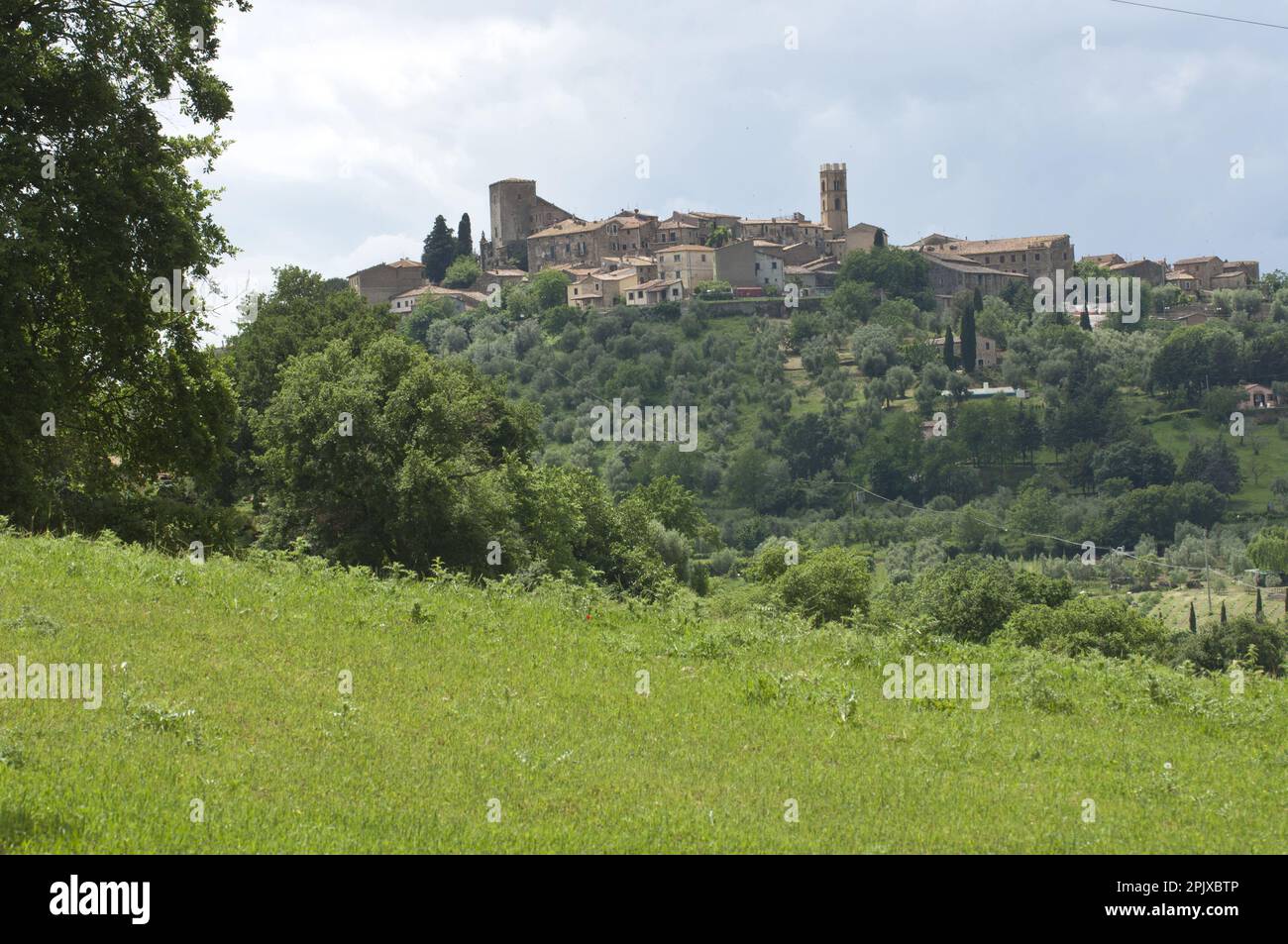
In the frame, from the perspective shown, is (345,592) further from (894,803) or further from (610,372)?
(610,372)

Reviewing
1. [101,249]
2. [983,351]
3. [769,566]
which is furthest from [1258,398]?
[101,249]

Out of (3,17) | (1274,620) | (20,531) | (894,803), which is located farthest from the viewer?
(1274,620)

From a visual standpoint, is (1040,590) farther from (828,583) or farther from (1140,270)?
(1140,270)

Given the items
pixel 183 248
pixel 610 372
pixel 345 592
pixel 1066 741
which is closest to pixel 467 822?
pixel 1066 741

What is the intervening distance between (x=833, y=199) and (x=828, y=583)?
514 ft

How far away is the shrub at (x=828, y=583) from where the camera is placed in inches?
1741

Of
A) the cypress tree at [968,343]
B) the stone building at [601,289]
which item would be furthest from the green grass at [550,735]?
the stone building at [601,289]

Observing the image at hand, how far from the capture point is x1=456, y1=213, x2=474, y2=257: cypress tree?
602ft

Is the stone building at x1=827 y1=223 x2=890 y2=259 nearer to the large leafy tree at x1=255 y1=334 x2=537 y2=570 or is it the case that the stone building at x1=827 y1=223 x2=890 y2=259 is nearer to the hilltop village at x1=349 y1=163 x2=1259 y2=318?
the hilltop village at x1=349 y1=163 x2=1259 y2=318

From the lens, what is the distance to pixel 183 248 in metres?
20.7

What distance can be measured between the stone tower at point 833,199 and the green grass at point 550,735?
607 ft

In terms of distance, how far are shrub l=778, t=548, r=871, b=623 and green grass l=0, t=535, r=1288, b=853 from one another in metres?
28.2

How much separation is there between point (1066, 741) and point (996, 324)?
15556 centimetres

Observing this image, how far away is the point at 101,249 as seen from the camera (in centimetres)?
1983
